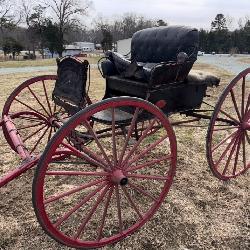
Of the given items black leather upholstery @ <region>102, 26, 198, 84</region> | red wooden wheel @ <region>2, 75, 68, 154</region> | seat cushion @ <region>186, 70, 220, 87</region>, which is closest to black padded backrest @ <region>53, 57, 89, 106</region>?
red wooden wheel @ <region>2, 75, 68, 154</region>

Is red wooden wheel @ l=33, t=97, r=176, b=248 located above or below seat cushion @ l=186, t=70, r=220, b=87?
below

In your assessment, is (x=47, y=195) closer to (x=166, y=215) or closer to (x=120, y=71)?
(x=166, y=215)

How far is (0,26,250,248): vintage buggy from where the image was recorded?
2.63 meters

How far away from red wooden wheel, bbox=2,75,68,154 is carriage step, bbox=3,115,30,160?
164 mm

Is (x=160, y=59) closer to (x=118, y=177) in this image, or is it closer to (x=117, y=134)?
(x=117, y=134)

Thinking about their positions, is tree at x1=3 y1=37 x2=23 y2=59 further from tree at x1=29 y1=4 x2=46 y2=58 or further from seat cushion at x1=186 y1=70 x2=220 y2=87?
seat cushion at x1=186 y1=70 x2=220 y2=87

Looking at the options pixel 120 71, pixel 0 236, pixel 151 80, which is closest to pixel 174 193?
pixel 151 80

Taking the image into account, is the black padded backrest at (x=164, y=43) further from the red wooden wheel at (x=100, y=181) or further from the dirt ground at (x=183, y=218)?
the dirt ground at (x=183, y=218)

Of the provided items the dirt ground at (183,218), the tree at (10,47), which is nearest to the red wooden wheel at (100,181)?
the dirt ground at (183,218)

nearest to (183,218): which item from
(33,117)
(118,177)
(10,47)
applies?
(118,177)

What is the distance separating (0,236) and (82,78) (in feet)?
5.41

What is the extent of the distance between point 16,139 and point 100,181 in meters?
1.07

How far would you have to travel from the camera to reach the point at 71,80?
344 cm

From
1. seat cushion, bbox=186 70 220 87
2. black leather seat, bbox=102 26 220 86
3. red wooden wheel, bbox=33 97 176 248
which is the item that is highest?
black leather seat, bbox=102 26 220 86
